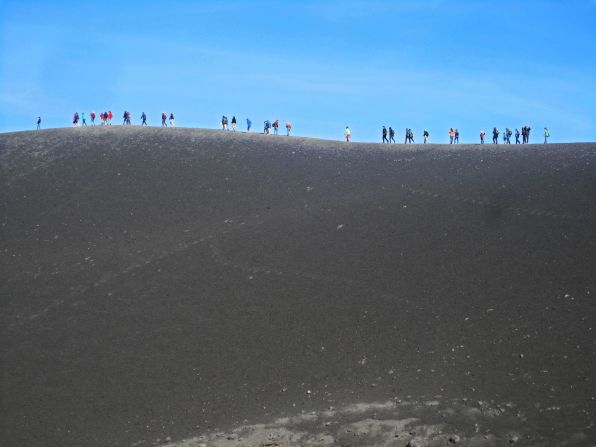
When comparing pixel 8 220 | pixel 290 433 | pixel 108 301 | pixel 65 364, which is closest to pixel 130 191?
pixel 8 220

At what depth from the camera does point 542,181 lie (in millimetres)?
35781

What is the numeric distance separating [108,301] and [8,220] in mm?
8765

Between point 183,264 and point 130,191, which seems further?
point 130,191

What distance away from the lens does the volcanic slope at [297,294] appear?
77.9 feet

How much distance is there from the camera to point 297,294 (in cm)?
2967

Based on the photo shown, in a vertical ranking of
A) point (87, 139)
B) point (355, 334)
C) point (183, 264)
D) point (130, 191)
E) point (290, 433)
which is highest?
point (87, 139)

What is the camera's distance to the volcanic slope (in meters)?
23.7

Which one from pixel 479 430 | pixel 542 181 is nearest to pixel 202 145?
pixel 542 181

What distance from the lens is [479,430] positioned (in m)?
22.2

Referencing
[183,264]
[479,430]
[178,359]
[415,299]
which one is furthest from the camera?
[183,264]

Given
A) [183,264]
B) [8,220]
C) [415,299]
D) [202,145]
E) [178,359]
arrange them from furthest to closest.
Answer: [202,145], [8,220], [183,264], [415,299], [178,359]

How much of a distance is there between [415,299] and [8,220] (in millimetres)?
19029

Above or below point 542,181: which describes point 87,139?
above

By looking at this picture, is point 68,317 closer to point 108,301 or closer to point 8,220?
point 108,301
